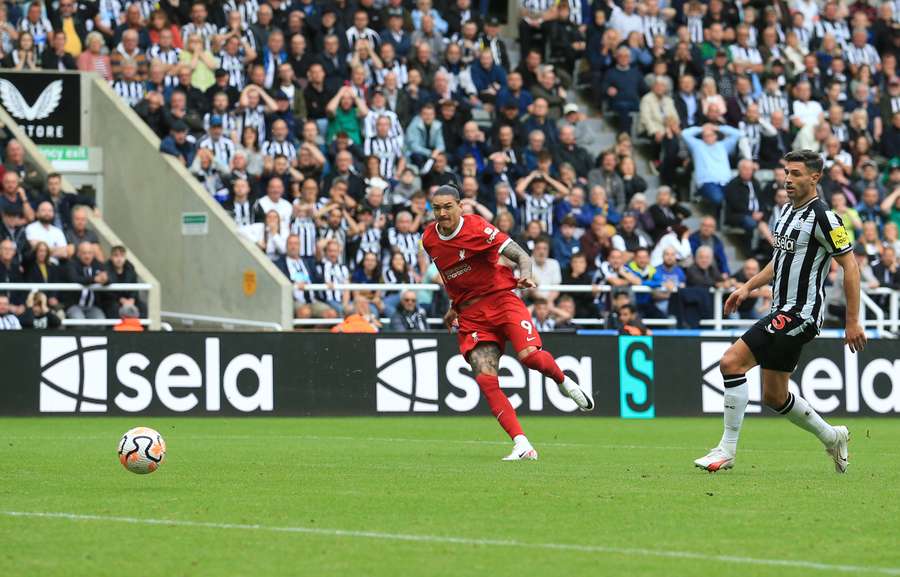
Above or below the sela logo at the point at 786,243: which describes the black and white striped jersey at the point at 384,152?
above

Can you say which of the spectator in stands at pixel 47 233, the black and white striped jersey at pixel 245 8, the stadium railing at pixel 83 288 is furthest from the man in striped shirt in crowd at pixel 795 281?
the black and white striped jersey at pixel 245 8

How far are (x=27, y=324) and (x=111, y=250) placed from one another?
226 centimetres

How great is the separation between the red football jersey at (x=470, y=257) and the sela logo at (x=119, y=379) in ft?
24.7

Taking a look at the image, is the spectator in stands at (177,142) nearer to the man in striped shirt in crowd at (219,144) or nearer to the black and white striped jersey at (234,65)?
the man in striped shirt in crowd at (219,144)

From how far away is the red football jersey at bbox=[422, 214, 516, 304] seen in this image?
Answer: 1390 centimetres

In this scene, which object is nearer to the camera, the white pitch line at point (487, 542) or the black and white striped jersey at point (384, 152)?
the white pitch line at point (487, 542)

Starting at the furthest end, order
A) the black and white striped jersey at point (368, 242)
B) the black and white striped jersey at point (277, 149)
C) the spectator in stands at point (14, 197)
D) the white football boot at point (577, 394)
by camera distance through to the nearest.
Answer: the black and white striped jersey at point (277, 149) → the black and white striped jersey at point (368, 242) → the spectator in stands at point (14, 197) → the white football boot at point (577, 394)

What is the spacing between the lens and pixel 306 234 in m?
24.9

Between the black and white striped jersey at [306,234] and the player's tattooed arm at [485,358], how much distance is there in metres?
11.2

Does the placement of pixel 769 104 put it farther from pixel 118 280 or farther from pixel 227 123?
pixel 118 280

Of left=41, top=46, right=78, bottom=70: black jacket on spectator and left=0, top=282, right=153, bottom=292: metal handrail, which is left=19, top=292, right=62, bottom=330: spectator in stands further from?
left=41, top=46, right=78, bottom=70: black jacket on spectator

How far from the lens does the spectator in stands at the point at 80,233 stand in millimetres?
23625

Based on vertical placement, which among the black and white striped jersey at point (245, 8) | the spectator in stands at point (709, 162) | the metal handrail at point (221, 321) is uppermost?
the black and white striped jersey at point (245, 8)

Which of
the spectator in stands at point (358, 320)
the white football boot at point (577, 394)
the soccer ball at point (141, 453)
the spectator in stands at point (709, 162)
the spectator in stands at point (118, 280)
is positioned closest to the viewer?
the soccer ball at point (141, 453)
